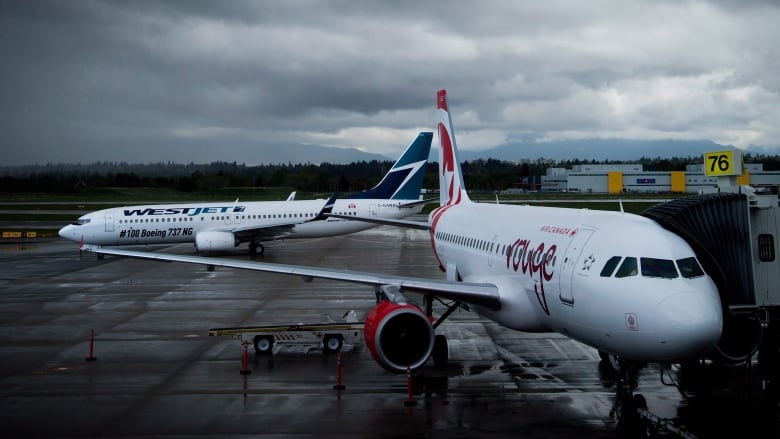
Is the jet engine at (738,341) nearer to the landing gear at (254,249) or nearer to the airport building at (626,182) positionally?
the landing gear at (254,249)

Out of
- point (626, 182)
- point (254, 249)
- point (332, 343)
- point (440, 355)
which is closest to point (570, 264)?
point (440, 355)

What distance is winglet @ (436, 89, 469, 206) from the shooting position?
26.0m

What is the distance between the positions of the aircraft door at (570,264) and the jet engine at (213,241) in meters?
32.6

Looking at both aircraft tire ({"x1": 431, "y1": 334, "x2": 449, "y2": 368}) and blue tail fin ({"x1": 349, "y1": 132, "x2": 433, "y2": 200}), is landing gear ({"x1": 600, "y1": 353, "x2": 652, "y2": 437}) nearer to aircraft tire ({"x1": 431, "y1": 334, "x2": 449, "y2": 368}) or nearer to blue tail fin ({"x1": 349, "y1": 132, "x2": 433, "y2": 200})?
aircraft tire ({"x1": 431, "y1": 334, "x2": 449, "y2": 368})

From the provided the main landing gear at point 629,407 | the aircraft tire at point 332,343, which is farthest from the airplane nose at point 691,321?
the aircraft tire at point 332,343

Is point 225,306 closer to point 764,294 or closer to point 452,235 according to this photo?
point 452,235

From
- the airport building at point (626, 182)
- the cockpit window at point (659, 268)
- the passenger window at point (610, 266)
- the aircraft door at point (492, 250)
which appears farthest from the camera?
the airport building at point (626, 182)

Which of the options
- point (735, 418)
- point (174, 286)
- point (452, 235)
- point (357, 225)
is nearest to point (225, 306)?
point (174, 286)

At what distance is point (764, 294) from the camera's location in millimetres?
12484

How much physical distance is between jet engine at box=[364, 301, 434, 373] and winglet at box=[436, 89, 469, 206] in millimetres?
12473

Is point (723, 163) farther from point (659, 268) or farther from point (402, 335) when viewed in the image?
→ point (402, 335)

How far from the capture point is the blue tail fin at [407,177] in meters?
49.3

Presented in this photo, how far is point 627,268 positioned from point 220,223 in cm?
3737

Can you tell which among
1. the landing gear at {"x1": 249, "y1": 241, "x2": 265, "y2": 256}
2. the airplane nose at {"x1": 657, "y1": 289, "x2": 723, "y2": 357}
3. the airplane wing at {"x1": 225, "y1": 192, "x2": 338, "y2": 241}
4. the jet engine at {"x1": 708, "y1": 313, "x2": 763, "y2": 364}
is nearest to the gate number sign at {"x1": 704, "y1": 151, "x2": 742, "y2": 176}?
Result: the jet engine at {"x1": 708, "y1": 313, "x2": 763, "y2": 364}
